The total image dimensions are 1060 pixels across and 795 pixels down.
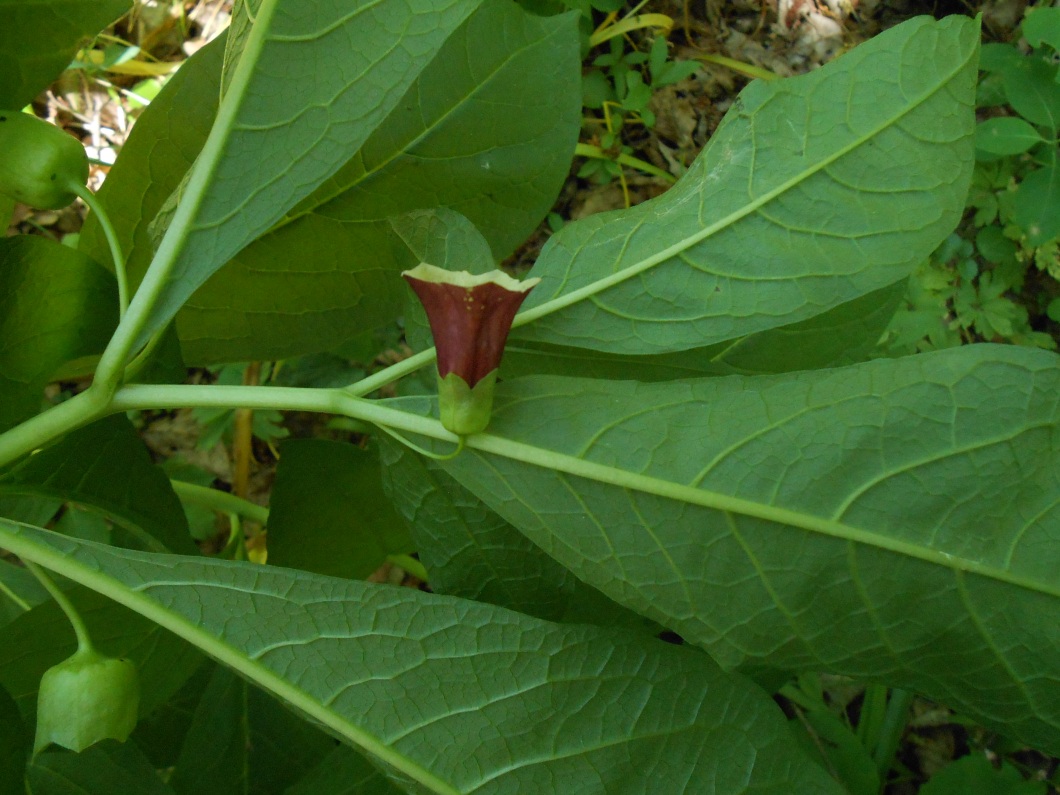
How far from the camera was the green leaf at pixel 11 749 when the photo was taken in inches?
29.3

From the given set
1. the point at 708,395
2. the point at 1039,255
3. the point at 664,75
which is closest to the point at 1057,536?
the point at 708,395

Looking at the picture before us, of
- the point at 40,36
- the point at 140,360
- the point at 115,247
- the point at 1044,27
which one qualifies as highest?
the point at 40,36

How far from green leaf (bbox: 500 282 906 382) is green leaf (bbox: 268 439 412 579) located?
1.18ft

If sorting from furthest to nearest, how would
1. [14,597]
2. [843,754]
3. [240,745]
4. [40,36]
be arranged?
1. [843,754]
2. [14,597]
3. [240,745]
4. [40,36]

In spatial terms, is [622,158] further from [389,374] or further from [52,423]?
[52,423]

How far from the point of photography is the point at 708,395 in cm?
71

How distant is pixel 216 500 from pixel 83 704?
0.64 metres

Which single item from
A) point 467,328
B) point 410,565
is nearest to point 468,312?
point 467,328

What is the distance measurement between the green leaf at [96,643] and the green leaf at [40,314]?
228 millimetres

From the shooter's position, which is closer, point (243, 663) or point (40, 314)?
point (243, 663)

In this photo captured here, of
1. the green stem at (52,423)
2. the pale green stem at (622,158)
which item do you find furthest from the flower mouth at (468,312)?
the pale green stem at (622,158)

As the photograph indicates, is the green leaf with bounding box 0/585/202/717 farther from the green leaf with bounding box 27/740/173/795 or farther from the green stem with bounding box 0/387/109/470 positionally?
the green stem with bounding box 0/387/109/470

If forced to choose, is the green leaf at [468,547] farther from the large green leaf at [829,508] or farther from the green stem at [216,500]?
the green stem at [216,500]

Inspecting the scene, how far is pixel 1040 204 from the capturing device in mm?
1537
